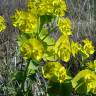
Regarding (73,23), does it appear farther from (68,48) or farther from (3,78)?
(68,48)

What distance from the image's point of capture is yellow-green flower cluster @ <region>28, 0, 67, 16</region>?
1816 millimetres

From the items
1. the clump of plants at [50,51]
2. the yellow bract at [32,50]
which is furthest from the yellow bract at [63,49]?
the yellow bract at [32,50]

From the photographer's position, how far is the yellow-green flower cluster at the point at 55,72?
166 centimetres

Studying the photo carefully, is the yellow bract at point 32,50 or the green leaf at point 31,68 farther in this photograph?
the green leaf at point 31,68

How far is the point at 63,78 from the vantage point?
1691 millimetres

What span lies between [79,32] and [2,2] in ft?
4.67

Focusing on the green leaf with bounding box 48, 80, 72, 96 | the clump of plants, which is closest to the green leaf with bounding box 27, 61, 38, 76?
the clump of plants

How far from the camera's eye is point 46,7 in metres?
1.82

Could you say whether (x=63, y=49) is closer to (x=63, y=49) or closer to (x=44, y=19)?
(x=63, y=49)

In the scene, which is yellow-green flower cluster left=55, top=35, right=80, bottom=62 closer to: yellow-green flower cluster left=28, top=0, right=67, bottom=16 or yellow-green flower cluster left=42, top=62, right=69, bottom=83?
yellow-green flower cluster left=42, top=62, right=69, bottom=83

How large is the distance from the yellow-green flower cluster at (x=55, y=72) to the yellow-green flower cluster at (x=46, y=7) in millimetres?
285

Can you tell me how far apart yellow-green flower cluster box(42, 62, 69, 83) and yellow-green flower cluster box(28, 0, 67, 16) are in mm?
285

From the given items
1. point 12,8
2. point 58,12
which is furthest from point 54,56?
point 12,8

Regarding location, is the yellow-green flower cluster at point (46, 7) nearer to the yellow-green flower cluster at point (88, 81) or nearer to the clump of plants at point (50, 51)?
the clump of plants at point (50, 51)
